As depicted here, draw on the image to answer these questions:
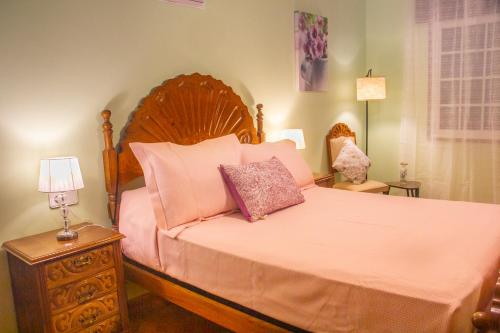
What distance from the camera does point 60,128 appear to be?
2176 mm

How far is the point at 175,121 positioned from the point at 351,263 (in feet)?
5.10

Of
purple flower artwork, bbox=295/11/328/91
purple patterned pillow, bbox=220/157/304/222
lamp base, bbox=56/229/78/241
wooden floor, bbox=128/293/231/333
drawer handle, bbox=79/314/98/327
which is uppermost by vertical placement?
purple flower artwork, bbox=295/11/328/91

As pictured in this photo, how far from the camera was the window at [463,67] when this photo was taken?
3703 millimetres

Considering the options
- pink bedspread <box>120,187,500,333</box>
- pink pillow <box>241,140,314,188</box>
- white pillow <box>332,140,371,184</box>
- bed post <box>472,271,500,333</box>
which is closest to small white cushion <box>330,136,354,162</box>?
white pillow <box>332,140,371,184</box>

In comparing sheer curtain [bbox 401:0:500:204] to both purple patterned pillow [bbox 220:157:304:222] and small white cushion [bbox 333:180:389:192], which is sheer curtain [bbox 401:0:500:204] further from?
purple patterned pillow [bbox 220:157:304:222]

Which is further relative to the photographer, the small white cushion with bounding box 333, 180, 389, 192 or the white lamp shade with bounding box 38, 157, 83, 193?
the small white cushion with bounding box 333, 180, 389, 192

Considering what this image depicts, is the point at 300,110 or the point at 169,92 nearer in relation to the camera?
the point at 169,92

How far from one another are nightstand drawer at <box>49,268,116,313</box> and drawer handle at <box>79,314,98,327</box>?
86 mm

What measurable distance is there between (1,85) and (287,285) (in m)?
1.65

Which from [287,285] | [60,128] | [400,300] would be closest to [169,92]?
[60,128]

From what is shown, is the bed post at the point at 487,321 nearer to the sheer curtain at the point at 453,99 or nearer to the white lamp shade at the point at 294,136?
the white lamp shade at the point at 294,136

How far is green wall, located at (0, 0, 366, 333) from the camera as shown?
79.0 inches

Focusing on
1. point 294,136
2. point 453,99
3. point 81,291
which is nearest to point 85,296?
point 81,291

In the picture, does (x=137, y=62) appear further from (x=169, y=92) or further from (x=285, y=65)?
(x=285, y=65)
